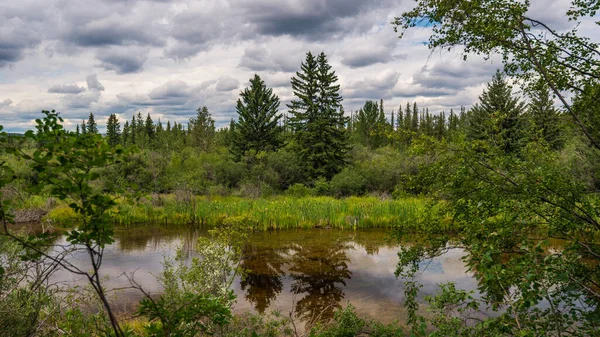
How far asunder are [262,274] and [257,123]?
64.4 ft

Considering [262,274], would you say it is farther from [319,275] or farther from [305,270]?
[319,275]

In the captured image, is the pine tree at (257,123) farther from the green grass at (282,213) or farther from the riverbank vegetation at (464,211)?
the riverbank vegetation at (464,211)

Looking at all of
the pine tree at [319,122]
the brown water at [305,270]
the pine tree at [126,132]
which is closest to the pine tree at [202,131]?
the pine tree at [126,132]

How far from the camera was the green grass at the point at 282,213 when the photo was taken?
1540cm

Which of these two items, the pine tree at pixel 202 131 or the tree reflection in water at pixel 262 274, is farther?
A: the pine tree at pixel 202 131

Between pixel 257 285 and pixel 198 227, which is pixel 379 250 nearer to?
pixel 257 285

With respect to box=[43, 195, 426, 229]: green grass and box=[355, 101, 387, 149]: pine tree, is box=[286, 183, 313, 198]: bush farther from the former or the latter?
box=[355, 101, 387, 149]: pine tree

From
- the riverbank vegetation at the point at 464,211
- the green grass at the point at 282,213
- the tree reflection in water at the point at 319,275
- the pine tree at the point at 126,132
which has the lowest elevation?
the tree reflection in water at the point at 319,275

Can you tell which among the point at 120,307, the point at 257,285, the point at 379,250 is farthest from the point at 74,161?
the point at 379,250

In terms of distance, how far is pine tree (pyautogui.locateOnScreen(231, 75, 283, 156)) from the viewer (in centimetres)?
2828

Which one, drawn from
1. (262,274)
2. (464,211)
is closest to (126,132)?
(262,274)

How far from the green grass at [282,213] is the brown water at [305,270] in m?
0.60

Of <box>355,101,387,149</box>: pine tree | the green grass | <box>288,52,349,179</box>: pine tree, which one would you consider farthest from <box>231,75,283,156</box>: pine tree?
<box>355,101,387,149</box>: pine tree

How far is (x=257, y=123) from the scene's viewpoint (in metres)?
28.5
